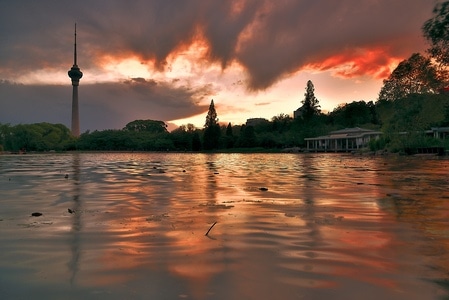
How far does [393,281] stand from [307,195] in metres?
6.58

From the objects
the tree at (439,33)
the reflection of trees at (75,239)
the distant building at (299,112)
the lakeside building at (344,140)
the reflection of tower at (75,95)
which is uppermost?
the reflection of tower at (75,95)

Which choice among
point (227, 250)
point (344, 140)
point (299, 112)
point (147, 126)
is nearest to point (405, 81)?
point (344, 140)

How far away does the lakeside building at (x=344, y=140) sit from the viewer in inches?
2749

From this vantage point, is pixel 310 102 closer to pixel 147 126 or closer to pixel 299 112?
pixel 299 112

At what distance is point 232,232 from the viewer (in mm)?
5863

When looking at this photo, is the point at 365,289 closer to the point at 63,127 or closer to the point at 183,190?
the point at 183,190

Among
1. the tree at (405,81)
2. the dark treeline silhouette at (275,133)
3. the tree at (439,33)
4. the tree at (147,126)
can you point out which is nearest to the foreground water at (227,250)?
the tree at (439,33)

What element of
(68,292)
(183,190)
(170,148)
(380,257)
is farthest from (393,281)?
(170,148)

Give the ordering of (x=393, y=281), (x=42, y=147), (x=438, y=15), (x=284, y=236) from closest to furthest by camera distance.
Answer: (x=393, y=281), (x=284, y=236), (x=438, y=15), (x=42, y=147)

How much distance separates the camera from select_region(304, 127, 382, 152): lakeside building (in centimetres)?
6981

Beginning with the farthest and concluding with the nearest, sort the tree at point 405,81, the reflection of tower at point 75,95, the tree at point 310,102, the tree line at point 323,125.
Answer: the reflection of tower at point 75,95 → the tree at point 310,102 → the tree at point 405,81 → the tree line at point 323,125

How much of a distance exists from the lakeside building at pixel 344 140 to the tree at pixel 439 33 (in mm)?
43618

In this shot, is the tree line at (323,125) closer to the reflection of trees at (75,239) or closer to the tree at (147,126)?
the tree at (147,126)

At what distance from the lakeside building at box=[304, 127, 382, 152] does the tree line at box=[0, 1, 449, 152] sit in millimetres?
3514
